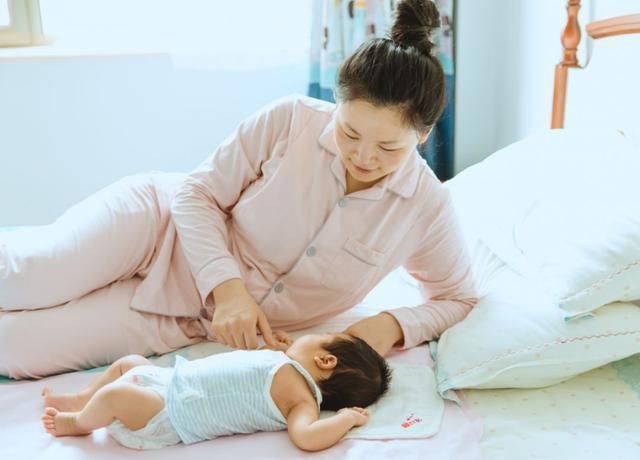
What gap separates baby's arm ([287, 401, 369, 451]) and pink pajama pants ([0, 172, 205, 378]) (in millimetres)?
384

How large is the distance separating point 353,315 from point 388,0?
150 centimetres

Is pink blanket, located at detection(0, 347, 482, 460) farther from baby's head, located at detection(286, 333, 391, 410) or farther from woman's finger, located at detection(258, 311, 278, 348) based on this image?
woman's finger, located at detection(258, 311, 278, 348)

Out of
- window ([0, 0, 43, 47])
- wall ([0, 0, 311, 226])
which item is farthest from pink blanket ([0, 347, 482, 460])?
window ([0, 0, 43, 47])

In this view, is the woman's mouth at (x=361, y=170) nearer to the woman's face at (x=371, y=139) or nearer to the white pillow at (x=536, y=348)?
the woman's face at (x=371, y=139)

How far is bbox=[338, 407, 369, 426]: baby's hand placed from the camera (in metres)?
1.14

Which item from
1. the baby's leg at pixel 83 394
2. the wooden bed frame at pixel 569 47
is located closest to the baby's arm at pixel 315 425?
the baby's leg at pixel 83 394

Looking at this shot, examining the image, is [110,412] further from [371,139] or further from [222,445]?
[371,139]

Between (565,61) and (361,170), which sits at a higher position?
(565,61)

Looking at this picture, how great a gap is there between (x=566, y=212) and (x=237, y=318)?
2.21 ft

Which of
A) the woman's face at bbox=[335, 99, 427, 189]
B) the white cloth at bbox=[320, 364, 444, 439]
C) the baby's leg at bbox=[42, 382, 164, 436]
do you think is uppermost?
the woman's face at bbox=[335, 99, 427, 189]

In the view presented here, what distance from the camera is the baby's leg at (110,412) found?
108cm

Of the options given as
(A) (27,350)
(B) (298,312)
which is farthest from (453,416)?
(A) (27,350)

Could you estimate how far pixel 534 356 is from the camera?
4.17 feet

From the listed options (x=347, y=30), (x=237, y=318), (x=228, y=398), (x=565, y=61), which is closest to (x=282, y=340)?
(x=237, y=318)
